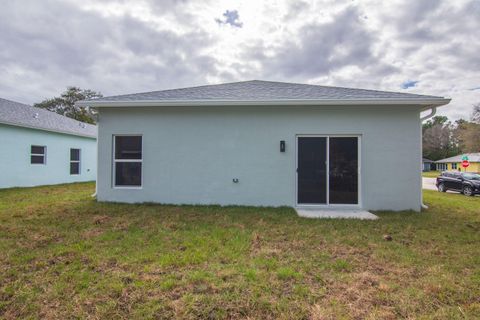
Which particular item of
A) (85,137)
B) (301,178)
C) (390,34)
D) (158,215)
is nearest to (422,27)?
(390,34)

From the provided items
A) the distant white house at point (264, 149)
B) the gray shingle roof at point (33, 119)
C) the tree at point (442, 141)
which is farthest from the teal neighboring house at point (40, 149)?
the tree at point (442, 141)

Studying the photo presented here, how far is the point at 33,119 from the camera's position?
12148 mm

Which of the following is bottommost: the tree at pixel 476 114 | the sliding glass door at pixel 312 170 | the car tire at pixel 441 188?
the car tire at pixel 441 188

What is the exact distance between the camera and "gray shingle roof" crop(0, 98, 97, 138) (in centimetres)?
1084

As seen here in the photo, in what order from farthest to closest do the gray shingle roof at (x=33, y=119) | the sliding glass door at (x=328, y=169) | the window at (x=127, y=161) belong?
the gray shingle roof at (x=33, y=119)
the window at (x=127, y=161)
the sliding glass door at (x=328, y=169)

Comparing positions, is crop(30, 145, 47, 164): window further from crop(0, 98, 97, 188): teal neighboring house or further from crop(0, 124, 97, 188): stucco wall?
crop(0, 124, 97, 188): stucco wall

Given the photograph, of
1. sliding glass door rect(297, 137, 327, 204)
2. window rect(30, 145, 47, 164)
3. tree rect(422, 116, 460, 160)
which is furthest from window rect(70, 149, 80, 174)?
tree rect(422, 116, 460, 160)

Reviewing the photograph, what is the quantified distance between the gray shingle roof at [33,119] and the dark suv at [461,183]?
21.1 meters

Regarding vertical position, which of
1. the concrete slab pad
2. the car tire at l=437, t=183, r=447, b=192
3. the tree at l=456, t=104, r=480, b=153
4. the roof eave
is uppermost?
the tree at l=456, t=104, r=480, b=153

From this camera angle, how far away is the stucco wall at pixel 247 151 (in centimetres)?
632

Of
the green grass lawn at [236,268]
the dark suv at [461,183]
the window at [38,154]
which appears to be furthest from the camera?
the dark suv at [461,183]

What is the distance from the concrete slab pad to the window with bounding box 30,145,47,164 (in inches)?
511

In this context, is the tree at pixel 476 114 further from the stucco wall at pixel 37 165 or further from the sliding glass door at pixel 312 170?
the stucco wall at pixel 37 165

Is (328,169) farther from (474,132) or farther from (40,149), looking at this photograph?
(474,132)
